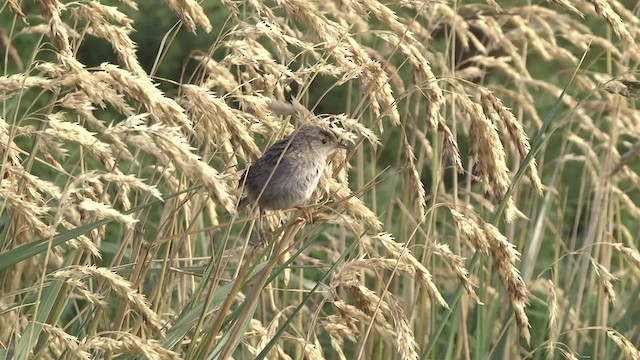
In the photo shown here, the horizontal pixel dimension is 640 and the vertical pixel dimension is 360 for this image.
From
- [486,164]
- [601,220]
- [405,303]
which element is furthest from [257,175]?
[601,220]

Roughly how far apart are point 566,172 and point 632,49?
Result: 3.41 meters

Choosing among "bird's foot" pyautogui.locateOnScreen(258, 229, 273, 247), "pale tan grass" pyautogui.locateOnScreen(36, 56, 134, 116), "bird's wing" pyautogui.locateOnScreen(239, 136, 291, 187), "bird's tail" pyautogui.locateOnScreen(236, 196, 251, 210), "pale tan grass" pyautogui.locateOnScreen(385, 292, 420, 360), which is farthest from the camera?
"bird's tail" pyautogui.locateOnScreen(236, 196, 251, 210)

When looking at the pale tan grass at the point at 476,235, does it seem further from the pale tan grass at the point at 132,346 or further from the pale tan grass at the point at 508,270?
the pale tan grass at the point at 132,346

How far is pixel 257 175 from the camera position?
12.1 feet

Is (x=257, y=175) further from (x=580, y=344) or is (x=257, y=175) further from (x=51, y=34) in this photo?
(x=580, y=344)

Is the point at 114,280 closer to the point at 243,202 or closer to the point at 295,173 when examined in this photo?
the point at 295,173

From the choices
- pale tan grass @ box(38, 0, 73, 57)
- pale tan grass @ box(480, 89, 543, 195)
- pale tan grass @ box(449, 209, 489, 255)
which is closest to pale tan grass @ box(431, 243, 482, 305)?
pale tan grass @ box(449, 209, 489, 255)

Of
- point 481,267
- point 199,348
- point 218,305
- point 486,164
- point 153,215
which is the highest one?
point 486,164

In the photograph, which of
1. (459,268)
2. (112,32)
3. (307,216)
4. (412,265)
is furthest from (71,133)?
(459,268)

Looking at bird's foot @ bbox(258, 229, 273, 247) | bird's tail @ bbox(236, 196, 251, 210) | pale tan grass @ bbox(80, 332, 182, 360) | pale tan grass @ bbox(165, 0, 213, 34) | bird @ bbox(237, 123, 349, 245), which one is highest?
pale tan grass @ bbox(165, 0, 213, 34)

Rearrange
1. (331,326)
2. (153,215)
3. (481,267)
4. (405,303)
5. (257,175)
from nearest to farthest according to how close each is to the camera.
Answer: (331,326), (257,175), (481,267), (405,303), (153,215)

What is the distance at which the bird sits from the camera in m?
3.82

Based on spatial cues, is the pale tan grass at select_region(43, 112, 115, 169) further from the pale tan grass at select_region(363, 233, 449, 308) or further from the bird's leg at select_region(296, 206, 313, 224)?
the pale tan grass at select_region(363, 233, 449, 308)

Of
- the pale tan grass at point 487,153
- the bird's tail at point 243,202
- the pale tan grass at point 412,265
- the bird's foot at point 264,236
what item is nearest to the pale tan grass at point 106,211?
the pale tan grass at point 412,265
